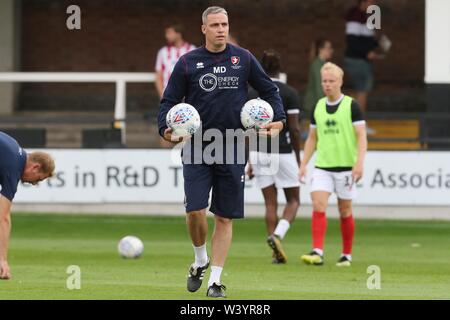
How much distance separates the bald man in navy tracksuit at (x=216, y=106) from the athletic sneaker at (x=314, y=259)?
3.51 metres

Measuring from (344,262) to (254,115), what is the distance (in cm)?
418

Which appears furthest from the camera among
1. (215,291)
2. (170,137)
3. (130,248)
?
(130,248)

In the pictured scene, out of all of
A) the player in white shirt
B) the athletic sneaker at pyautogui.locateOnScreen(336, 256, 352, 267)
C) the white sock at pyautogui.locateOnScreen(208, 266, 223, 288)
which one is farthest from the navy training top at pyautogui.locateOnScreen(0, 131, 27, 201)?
the player in white shirt

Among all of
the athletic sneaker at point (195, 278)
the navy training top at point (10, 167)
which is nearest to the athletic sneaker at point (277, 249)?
the athletic sneaker at point (195, 278)

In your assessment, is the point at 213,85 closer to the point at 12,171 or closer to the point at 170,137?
the point at 170,137

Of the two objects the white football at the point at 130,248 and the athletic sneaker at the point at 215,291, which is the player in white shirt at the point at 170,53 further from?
the athletic sneaker at the point at 215,291

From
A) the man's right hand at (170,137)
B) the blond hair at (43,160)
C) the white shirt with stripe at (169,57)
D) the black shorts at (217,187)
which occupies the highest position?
the white shirt with stripe at (169,57)

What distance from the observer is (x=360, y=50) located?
24594mm

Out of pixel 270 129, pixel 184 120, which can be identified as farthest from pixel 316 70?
pixel 184 120

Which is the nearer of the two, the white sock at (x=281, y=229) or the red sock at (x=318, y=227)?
the red sock at (x=318, y=227)

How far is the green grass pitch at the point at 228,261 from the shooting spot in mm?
12625

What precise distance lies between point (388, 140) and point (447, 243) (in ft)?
11.4

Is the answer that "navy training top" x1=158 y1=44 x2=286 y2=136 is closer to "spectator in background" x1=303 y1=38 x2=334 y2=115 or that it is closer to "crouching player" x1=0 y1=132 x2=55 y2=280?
"crouching player" x1=0 y1=132 x2=55 y2=280

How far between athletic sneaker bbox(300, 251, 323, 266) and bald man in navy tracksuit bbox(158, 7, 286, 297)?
138 inches
